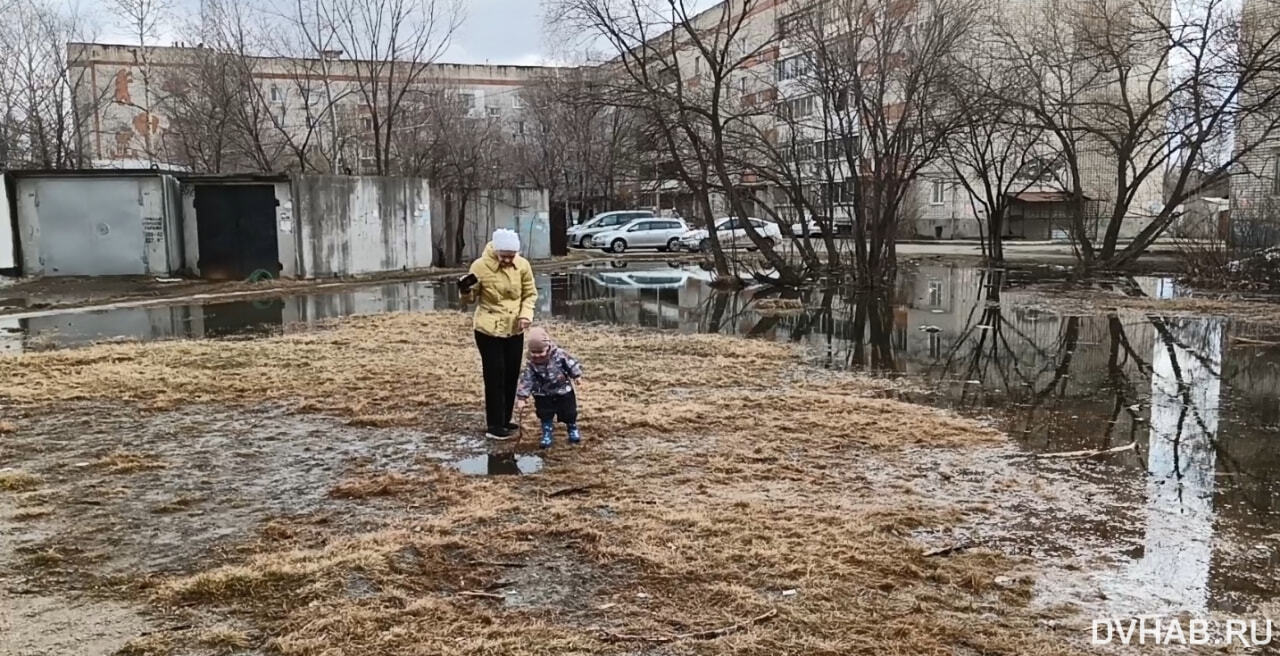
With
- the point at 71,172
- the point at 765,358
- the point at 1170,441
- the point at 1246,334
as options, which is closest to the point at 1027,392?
the point at 1170,441

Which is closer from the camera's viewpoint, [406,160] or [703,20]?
[406,160]

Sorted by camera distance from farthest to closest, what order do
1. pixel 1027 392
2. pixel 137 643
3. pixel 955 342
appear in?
pixel 955 342 → pixel 1027 392 → pixel 137 643

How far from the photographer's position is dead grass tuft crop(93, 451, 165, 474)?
20.1 ft

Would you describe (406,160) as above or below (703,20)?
below

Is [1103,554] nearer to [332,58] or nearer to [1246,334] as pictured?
[1246,334]

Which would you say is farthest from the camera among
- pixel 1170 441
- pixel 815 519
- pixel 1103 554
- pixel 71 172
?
pixel 71 172

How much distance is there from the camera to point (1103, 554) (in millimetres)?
4543

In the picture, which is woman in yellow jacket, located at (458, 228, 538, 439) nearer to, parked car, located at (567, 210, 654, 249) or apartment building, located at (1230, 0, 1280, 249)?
apartment building, located at (1230, 0, 1280, 249)

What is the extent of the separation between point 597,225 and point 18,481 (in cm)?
3500

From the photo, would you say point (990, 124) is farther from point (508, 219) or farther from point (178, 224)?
point (178, 224)

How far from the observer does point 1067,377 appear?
9812mm

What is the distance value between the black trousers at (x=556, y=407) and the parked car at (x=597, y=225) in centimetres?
3313

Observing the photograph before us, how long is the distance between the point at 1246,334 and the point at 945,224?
124 ft

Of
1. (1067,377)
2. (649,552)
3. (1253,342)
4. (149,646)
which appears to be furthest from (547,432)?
(1253,342)
